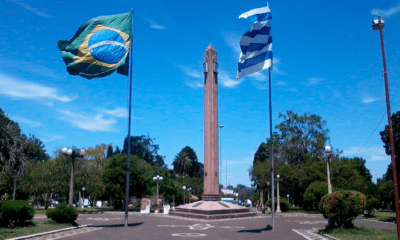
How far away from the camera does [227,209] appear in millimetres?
28344

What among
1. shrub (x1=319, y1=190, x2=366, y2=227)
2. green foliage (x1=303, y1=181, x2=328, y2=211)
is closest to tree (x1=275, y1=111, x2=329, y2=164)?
green foliage (x1=303, y1=181, x2=328, y2=211)

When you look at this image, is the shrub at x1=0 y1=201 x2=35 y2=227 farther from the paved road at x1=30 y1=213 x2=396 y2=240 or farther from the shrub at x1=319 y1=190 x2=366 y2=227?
the shrub at x1=319 y1=190 x2=366 y2=227

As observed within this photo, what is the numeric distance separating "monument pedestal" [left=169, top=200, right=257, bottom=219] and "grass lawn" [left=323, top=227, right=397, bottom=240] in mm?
11756

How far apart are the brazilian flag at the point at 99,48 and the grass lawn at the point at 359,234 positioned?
41.8ft

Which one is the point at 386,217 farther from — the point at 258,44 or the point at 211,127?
the point at 258,44

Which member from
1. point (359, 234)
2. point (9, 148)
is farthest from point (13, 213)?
point (359, 234)

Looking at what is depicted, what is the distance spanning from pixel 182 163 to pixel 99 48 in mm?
79745

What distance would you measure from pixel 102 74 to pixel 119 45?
1907 mm

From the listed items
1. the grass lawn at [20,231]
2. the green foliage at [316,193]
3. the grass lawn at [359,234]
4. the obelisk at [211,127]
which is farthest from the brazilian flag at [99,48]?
the green foliage at [316,193]

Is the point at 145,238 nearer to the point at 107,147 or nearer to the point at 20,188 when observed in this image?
the point at 20,188

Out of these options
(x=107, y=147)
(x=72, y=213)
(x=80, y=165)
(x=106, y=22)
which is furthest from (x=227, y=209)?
(x=107, y=147)

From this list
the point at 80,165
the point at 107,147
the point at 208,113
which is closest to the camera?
the point at 208,113

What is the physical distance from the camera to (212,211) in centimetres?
2678

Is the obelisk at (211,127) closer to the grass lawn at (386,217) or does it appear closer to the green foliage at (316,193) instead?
the grass lawn at (386,217)
